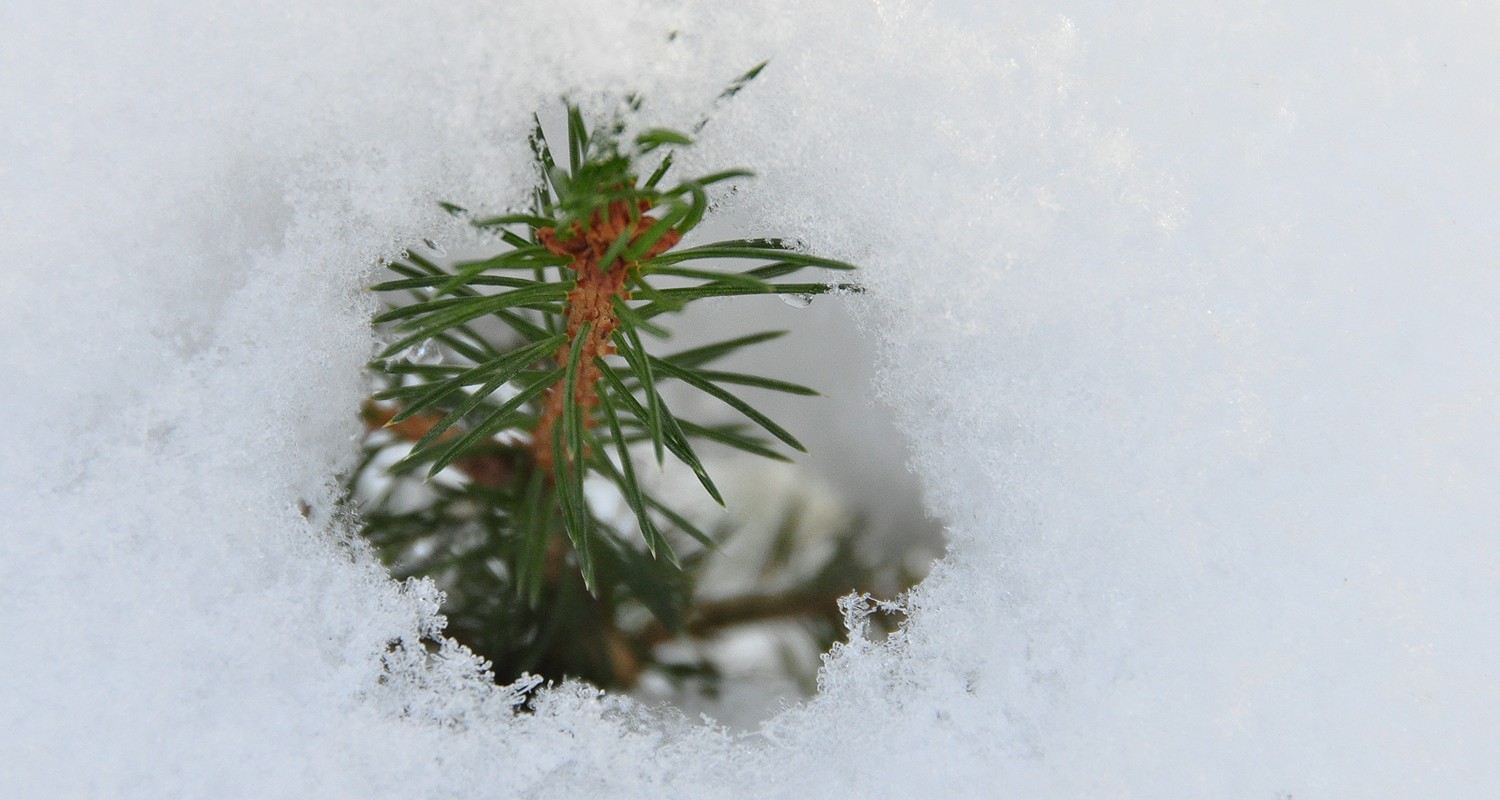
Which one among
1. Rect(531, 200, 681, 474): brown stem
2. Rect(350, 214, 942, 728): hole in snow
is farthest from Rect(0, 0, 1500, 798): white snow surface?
Rect(350, 214, 942, 728): hole in snow

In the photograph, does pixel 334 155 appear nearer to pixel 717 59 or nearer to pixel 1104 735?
pixel 717 59

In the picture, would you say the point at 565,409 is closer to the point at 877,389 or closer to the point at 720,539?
the point at 877,389

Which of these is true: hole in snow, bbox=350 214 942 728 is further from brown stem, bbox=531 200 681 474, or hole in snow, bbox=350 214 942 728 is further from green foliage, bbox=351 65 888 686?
brown stem, bbox=531 200 681 474

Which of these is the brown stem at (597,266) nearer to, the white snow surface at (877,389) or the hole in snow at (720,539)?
the white snow surface at (877,389)

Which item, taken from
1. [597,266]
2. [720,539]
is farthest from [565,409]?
[720,539]

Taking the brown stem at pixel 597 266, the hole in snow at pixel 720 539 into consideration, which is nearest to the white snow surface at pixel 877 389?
the brown stem at pixel 597 266

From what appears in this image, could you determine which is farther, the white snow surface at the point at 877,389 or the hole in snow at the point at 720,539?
the hole in snow at the point at 720,539
